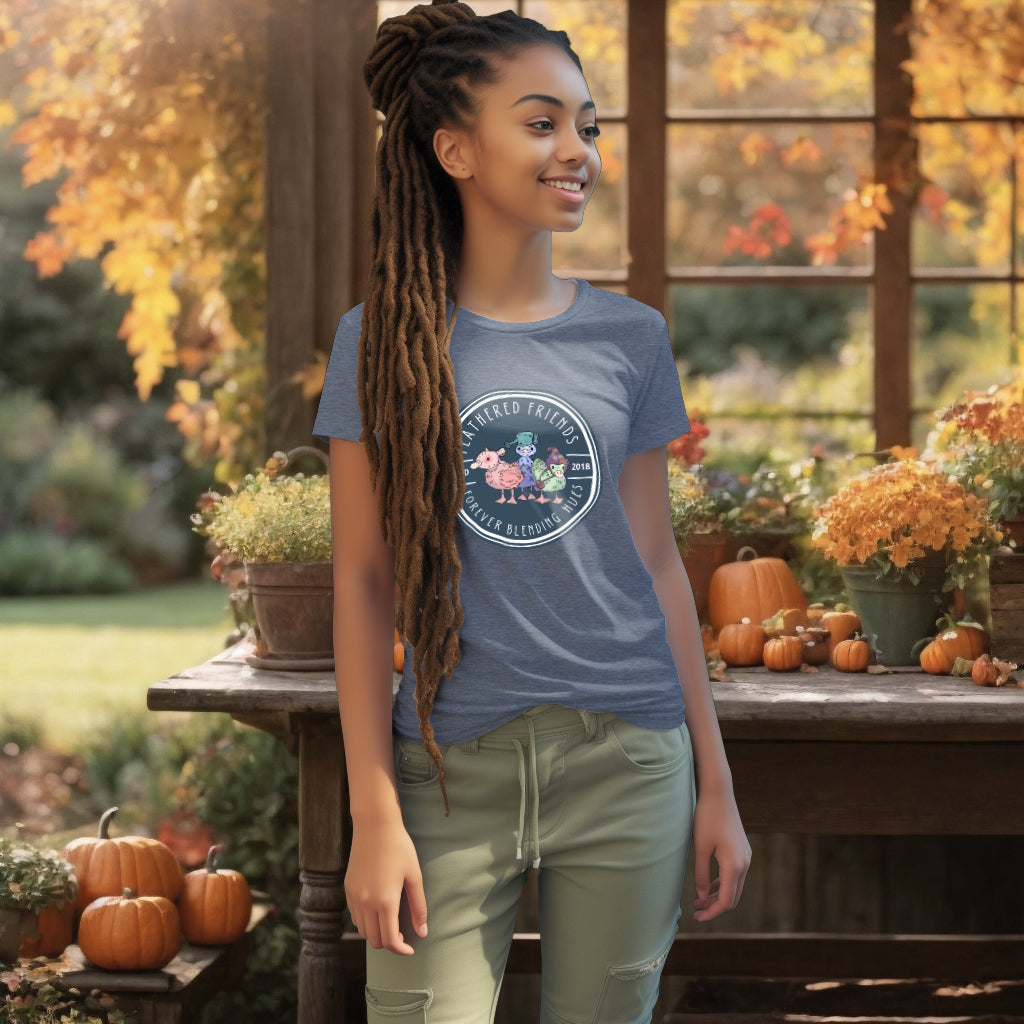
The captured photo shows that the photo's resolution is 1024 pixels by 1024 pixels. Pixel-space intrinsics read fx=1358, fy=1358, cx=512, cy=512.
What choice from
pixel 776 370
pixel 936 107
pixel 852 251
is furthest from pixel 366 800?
pixel 776 370

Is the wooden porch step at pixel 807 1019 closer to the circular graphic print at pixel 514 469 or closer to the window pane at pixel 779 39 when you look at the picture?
the circular graphic print at pixel 514 469

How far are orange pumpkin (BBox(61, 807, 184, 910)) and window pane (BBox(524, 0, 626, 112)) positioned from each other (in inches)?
83.7

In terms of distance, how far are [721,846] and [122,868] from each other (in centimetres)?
163

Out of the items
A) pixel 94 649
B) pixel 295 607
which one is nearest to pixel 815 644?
pixel 295 607

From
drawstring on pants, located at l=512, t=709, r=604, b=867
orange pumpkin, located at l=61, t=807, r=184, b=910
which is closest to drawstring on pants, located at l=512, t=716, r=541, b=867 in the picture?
drawstring on pants, located at l=512, t=709, r=604, b=867

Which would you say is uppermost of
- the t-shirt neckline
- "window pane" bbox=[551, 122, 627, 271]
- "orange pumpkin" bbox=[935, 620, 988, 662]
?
"window pane" bbox=[551, 122, 627, 271]

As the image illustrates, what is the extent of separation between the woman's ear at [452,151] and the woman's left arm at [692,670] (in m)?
Result: 0.37

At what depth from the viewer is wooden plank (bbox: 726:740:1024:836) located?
2402 mm

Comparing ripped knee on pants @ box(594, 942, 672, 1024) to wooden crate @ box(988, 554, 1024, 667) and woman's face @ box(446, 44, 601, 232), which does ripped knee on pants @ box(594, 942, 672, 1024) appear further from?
wooden crate @ box(988, 554, 1024, 667)

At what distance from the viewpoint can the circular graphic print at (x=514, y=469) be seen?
1.41 m

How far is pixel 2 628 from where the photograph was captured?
8.95m

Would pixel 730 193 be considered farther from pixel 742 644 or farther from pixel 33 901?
pixel 33 901

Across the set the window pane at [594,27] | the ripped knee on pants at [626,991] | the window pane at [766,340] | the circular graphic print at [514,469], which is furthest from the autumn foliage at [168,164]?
the window pane at [766,340]

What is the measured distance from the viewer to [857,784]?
95.3 inches
